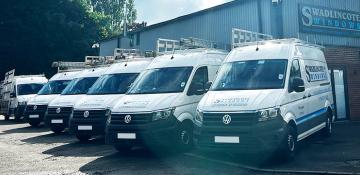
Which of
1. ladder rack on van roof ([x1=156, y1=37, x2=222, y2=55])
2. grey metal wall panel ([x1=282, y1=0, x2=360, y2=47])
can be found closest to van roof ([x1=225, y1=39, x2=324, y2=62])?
ladder rack on van roof ([x1=156, y1=37, x2=222, y2=55])

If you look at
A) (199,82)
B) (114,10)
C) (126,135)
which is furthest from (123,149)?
(114,10)

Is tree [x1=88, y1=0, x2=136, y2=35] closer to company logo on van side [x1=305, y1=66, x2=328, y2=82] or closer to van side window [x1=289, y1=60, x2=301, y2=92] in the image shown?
company logo on van side [x1=305, y1=66, x2=328, y2=82]

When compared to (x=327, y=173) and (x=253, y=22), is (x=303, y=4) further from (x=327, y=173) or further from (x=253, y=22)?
(x=327, y=173)

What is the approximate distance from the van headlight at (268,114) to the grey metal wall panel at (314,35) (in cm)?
931

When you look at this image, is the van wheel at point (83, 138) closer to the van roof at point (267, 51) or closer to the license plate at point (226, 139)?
the van roof at point (267, 51)

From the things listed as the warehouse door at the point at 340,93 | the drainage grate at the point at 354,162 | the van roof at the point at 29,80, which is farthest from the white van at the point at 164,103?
the van roof at the point at 29,80

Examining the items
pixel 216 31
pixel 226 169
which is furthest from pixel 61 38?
pixel 226 169

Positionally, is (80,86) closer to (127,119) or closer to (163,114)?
(127,119)

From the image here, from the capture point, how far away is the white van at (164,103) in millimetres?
8430

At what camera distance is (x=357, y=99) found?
16.9 metres

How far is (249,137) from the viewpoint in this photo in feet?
23.4

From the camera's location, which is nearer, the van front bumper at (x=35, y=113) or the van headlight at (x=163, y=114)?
the van headlight at (x=163, y=114)

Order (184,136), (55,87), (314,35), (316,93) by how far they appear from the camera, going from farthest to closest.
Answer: (314,35)
(55,87)
(316,93)
(184,136)

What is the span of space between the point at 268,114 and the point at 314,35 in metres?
10.4
